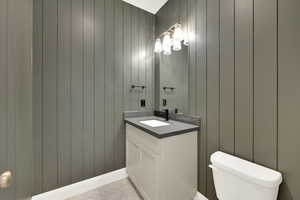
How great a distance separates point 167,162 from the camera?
1.18m

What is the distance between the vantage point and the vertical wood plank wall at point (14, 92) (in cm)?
53

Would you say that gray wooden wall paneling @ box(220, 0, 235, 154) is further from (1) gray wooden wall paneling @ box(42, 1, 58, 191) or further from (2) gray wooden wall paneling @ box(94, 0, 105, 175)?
(1) gray wooden wall paneling @ box(42, 1, 58, 191)

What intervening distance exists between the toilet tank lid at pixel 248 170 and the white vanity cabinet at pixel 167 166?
0.32 meters

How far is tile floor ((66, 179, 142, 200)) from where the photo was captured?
150 cm


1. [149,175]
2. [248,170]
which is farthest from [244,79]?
[149,175]

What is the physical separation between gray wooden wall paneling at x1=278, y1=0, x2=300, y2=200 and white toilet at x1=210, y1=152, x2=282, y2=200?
0.11m

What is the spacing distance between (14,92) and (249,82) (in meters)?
1.49

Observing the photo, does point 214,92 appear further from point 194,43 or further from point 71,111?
point 71,111

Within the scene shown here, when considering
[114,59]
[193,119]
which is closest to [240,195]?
[193,119]

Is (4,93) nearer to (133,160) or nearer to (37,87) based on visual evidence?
(37,87)

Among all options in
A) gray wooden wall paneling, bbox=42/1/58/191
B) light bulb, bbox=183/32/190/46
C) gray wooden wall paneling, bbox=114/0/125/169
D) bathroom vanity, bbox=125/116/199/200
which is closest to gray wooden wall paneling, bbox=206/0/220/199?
bathroom vanity, bbox=125/116/199/200

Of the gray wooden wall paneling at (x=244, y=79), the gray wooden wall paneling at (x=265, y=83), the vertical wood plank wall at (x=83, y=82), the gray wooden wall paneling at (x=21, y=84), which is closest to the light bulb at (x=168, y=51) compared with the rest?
the vertical wood plank wall at (x=83, y=82)

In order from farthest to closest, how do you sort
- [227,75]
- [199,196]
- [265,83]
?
[199,196], [227,75], [265,83]

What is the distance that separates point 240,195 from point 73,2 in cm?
247
